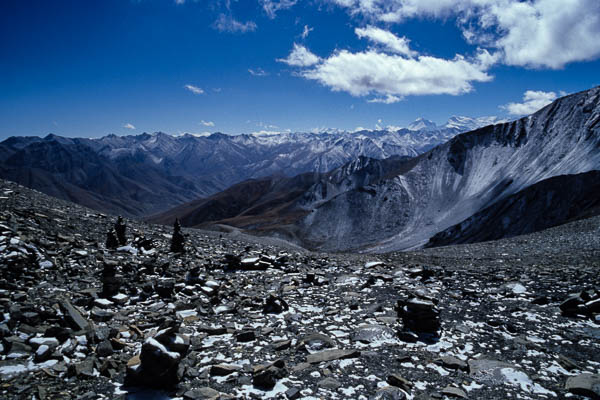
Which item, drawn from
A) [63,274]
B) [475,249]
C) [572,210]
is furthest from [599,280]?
[572,210]

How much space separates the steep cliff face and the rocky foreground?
214 ft

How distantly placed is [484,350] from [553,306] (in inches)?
164

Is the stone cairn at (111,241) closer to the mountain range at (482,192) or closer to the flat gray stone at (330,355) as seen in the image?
the flat gray stone at (330,355)

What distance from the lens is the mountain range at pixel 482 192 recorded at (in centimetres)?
5994

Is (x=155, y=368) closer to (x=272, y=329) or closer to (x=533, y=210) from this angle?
(x=272, y=329)

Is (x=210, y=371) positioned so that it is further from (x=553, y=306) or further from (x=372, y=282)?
(x=553, y=306)

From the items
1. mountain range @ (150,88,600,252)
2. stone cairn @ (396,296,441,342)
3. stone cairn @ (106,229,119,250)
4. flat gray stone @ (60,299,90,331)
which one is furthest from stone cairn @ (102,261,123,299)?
mountain range @ (150,88,600,252)

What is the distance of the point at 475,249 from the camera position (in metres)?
24.2

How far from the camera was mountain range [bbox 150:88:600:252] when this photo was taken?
197 ft

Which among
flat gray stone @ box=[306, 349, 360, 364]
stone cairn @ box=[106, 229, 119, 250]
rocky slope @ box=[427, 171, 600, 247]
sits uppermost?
rocky slope @ box=[427, 171, 600, 247]

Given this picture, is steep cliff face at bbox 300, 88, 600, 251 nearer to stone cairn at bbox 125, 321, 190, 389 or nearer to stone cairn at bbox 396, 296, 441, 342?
stone cairn at bbox 396, 296, 441, 342

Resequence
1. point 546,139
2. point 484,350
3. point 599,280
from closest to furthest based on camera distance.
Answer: point 484,350
point 599,280
point 546,139

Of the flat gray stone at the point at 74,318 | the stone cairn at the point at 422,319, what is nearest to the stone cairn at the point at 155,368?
the flat gray stone at the point at 74,318

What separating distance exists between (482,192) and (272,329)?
9302 centimetres
